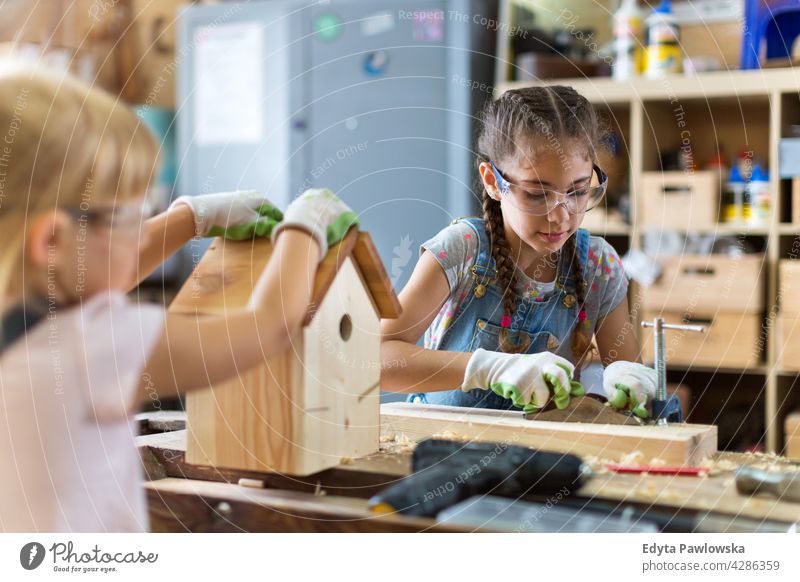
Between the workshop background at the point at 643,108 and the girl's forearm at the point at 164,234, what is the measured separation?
0.59 m

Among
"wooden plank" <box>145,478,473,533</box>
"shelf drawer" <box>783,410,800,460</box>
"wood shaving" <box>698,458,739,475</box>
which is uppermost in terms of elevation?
"wood shaving" <box>698,458,739,475</box>

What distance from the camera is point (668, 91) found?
186 cm

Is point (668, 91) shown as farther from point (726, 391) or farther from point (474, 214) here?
point (474, 214)

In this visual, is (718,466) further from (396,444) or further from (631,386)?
(396,444)

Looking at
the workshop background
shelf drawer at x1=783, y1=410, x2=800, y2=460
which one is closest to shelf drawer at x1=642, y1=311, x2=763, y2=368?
the workshop background

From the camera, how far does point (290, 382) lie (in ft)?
2.68

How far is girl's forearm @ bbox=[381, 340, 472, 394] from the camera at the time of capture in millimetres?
1025

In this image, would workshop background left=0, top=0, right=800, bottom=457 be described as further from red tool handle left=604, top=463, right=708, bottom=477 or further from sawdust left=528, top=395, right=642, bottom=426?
red tool handle left=604, top=463, right=708, bottom=477

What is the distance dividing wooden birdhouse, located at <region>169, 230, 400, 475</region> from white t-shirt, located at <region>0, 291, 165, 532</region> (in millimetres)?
64

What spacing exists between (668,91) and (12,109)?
1407 mm

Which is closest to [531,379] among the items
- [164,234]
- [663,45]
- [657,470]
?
[657,470]

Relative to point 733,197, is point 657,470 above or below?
below

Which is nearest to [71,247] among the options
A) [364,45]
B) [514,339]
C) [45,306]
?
[45,306]

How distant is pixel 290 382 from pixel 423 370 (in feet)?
0.84
